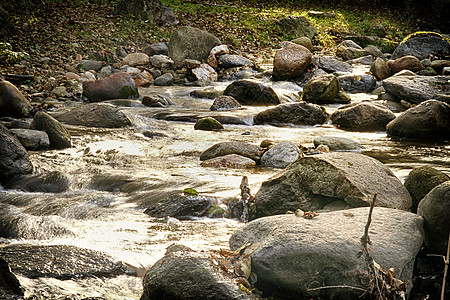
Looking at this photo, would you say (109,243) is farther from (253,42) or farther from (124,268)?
(253,42)

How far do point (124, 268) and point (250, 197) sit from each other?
1.97m

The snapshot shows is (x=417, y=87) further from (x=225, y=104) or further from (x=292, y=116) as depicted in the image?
(x=225, y=104)

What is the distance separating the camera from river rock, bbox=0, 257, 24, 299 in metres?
3.06

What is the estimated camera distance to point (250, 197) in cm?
543

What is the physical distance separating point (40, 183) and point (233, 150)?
294 centimetres

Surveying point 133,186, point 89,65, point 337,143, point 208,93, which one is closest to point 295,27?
point 208,93

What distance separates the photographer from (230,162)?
734 centimetres

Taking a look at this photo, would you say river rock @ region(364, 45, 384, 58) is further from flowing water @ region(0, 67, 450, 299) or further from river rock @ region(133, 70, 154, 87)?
flowing water @ region(0, 67, 450, 299)

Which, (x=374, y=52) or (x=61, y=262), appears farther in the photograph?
(x=374, y=52)

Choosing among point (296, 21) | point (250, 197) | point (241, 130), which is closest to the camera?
point (250, 197)

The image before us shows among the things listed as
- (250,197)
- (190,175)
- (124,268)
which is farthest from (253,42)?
(124,268)

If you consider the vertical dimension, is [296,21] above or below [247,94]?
above

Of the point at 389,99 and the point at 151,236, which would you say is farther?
the point at 389,99

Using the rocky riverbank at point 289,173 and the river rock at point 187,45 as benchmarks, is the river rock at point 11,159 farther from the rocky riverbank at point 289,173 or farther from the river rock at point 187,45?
the river rock at point 187,45
